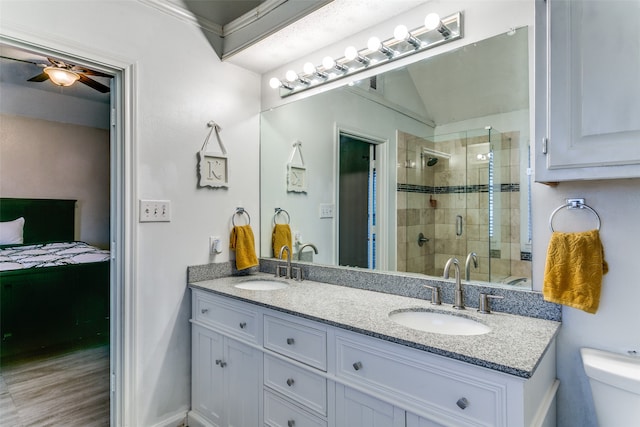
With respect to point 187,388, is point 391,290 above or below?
above

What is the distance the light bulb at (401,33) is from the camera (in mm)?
1610

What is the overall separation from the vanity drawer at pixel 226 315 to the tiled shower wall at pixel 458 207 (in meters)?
0.77

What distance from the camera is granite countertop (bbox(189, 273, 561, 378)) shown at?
957 millimetres

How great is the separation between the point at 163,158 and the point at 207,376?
46.9 inches

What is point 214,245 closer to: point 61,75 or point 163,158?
point 163,158

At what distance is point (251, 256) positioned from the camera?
7.23ft

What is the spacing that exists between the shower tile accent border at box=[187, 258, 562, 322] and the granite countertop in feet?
0.11

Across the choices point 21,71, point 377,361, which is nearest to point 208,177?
point 377,361

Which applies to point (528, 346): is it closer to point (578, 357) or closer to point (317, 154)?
point (578, 357)

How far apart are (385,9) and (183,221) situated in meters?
1.52

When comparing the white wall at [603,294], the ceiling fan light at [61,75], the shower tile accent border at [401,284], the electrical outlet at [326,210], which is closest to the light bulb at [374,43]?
the electrical outlet at [326,210]

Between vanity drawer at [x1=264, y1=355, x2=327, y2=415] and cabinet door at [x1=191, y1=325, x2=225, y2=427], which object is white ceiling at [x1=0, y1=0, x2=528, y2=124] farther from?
cabinet door at [x1=191, y1=325, x2=225, y2=427]

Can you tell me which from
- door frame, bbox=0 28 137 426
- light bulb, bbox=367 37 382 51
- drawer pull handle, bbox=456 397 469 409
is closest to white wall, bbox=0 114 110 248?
door frame, bbox=0 28 137 426

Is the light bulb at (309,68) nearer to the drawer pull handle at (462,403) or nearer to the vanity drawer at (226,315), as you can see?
the vanity drawer at (226,315)
